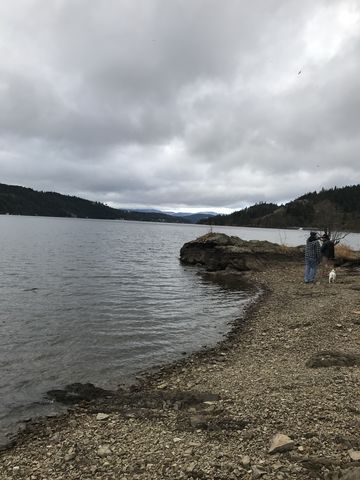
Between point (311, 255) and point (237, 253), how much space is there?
478 inches

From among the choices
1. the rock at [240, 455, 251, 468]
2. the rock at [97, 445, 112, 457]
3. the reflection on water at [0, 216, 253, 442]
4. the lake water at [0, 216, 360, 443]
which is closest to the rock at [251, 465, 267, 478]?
the rock at [240, 455, 251, 468]

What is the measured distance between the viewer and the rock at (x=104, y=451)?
6445 millimetres

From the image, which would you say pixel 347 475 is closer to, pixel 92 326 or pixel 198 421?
pixel 198 421

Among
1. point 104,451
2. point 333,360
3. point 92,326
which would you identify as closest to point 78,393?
point 104,451

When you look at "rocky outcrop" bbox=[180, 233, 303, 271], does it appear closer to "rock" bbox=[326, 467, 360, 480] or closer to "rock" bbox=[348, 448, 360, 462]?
"rock" bbox=[348, 448, 360, 462]

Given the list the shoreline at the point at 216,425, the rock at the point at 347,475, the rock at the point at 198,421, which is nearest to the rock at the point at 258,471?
the shoreline at the point at 216,425

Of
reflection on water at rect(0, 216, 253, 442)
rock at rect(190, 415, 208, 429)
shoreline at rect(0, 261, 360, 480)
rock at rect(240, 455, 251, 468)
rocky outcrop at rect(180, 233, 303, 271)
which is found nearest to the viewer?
rock at rect(240, 455, 251, 468)

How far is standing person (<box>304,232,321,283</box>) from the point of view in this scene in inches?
918

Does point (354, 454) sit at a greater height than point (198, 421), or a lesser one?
greater

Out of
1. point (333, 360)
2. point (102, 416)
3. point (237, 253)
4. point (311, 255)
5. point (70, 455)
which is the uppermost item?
point (311, 255)

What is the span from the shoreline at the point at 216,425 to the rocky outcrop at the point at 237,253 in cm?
2234

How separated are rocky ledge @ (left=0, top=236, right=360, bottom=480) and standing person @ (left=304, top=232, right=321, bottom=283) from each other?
10499mm

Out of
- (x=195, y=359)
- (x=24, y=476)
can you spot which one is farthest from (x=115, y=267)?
(x=24, y=476)

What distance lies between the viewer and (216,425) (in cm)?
706
